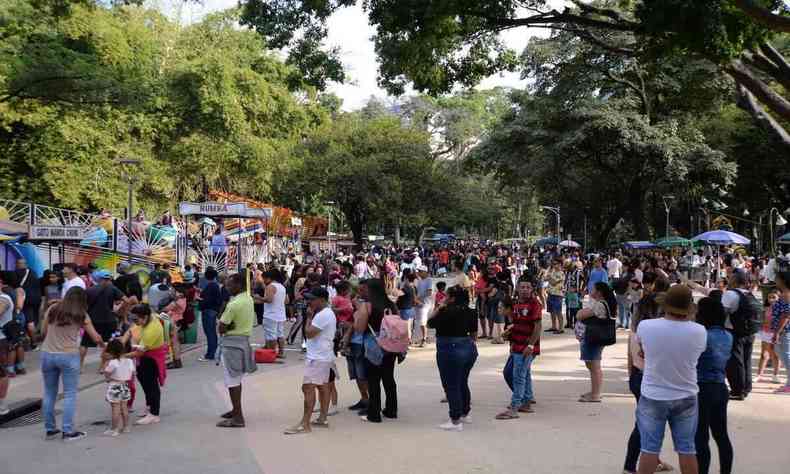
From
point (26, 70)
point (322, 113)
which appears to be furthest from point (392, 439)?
point (322, 113)

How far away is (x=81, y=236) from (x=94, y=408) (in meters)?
7.80

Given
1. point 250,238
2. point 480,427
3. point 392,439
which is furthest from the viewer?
point 250,238

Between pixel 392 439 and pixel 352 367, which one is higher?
pixel 352 367

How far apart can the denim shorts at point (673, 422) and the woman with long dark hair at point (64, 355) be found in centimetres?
549

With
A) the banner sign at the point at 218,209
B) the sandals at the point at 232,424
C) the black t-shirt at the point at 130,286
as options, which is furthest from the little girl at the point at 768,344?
the banner sign at the point at 218,209

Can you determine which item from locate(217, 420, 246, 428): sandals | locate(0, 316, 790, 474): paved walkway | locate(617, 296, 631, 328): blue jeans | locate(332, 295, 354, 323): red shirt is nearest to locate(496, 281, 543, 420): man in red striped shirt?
locate(0, 316, 790, 474): paved walkway

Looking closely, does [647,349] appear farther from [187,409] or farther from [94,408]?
[94,408]

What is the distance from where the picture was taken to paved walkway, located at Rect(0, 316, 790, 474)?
21.4 ft

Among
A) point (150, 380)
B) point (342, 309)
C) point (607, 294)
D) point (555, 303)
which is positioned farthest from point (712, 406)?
point (555, 303)

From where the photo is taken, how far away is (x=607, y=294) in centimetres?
870

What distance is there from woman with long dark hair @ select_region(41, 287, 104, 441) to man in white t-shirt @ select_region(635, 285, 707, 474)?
5456 millimetres

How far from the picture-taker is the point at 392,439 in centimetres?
743

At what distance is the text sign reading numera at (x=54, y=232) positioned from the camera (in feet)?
49.6

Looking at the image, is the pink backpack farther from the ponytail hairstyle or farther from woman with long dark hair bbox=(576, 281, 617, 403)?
the ponytail hairstyle
